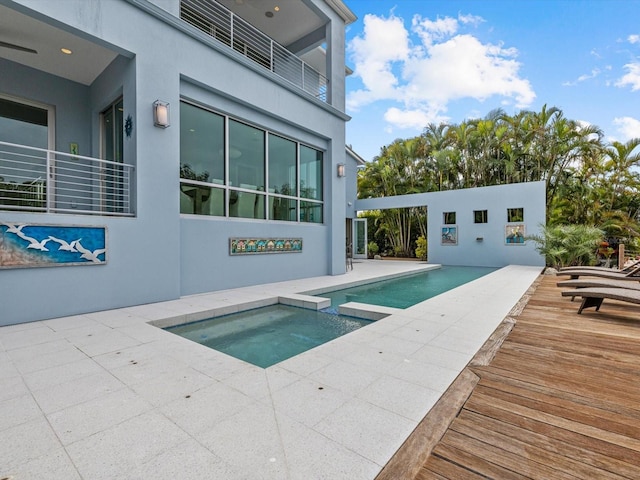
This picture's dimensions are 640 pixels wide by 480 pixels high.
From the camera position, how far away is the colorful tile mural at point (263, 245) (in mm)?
6988

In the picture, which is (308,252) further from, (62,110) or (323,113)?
(62,110)

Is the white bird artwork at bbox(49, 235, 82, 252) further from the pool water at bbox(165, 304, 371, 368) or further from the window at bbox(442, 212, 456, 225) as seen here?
the window at bbox(442, 212, 456, 225)

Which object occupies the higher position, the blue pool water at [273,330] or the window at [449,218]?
the window at [449,218]

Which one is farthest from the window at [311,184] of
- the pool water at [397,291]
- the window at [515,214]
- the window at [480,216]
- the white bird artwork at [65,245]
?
the window at [515,214]

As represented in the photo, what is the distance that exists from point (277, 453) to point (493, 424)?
1312 millimetres

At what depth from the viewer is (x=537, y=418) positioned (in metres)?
1.99

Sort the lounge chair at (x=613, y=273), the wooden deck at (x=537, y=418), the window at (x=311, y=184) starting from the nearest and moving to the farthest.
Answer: the wooden deck at (x=537, y=418) → the lounge chair at (x=613, y=273) → the window at (x=311, y=184)

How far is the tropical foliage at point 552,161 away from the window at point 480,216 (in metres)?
2.53

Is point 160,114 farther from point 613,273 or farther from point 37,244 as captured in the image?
point 613,273

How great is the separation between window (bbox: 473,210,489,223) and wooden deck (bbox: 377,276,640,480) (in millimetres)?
10606

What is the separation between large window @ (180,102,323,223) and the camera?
6.37 m

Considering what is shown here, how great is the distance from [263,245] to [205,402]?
559 centimetres

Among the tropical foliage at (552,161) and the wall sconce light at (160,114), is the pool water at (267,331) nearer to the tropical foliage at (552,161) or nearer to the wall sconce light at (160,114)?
the wall sconce light at (160,114)

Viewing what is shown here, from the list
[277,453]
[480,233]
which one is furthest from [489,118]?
[277,453]
